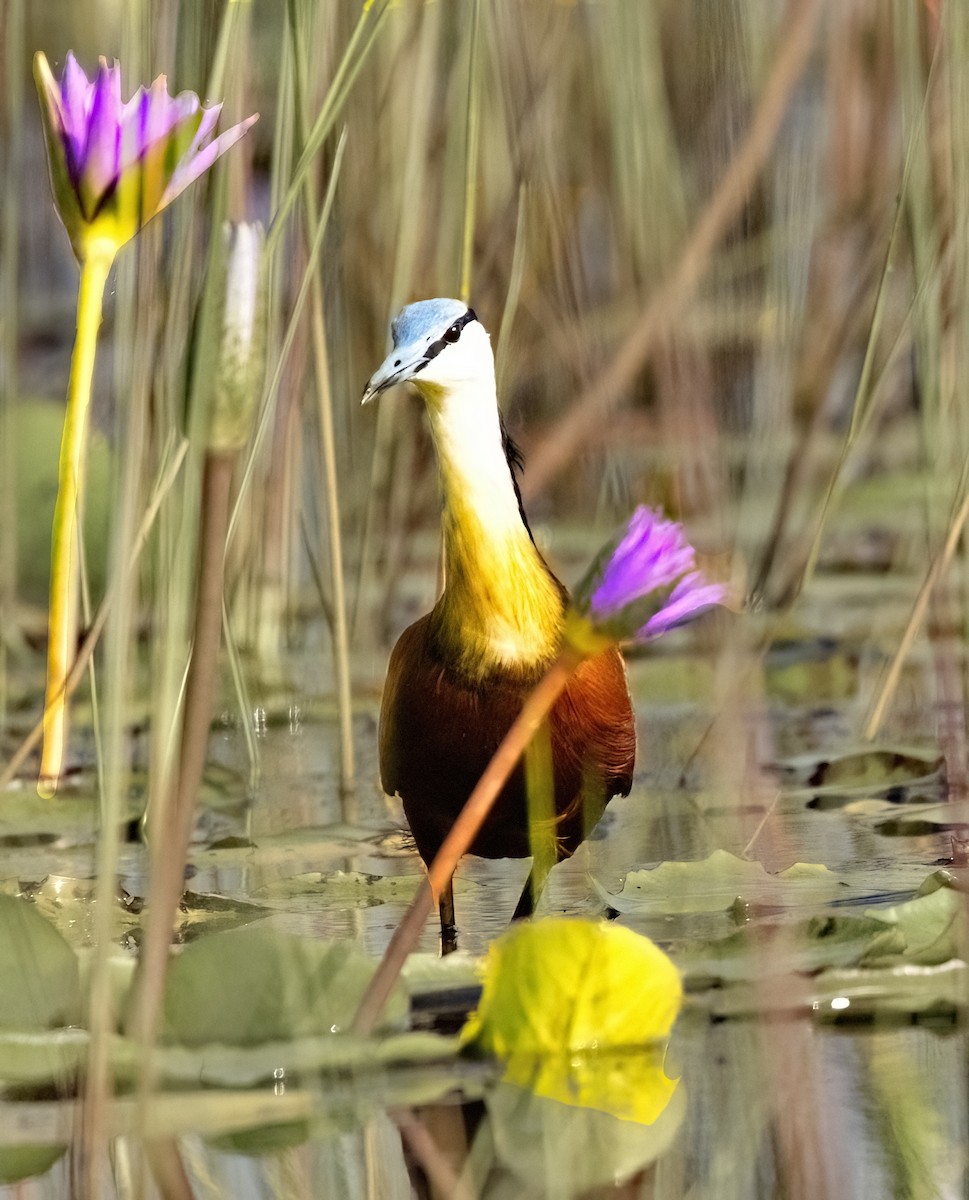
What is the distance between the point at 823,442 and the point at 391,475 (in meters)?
0.62

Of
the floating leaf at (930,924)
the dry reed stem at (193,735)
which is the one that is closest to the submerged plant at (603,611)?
the dry reed stem at (193,735)

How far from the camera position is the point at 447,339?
94 centimetres

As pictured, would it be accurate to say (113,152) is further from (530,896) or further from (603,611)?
(530,896)

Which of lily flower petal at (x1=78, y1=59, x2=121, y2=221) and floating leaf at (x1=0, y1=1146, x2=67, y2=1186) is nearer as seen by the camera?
floating leaf at (x1=0, y1=1146, x2=67, y2=1186)

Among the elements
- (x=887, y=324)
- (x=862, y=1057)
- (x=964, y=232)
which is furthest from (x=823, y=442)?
(x=862, y=1057)

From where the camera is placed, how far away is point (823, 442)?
213cm

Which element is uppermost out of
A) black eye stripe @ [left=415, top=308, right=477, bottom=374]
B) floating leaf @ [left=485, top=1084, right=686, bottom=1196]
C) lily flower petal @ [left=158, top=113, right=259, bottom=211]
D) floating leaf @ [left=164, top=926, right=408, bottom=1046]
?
lily flower petal @ [left=158, top=113, right=259, bottom=211]

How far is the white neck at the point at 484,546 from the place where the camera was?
952 millimetres

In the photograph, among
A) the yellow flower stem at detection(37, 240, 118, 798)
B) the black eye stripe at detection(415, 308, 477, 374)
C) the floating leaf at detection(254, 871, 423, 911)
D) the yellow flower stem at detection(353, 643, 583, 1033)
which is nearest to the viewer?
the yellow flower stem at detection(353, 643, 583, 1033)

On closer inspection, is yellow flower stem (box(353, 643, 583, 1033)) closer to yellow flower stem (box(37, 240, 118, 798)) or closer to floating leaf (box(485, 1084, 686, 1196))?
floating leaf (box(485, 1084, 686, 1196))

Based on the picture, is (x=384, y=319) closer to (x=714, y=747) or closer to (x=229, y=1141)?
(x=714, y=747)

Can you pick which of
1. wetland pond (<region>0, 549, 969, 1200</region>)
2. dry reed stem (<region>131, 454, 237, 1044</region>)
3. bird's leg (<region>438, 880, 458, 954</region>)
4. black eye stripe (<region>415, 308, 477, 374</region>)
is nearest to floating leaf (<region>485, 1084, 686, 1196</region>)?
wetland pond (<region>0, 549, 969, 1200</region>)

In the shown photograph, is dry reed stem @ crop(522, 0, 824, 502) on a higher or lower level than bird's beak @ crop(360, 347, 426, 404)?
higher

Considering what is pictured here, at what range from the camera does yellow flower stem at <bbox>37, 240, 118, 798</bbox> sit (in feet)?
2.70
